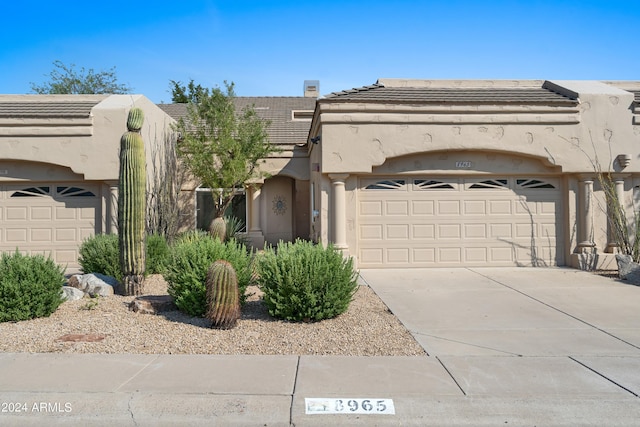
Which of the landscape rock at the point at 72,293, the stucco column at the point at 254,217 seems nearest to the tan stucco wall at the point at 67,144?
the stucco column at the point at 254,217

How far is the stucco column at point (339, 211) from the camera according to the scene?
12.1 m

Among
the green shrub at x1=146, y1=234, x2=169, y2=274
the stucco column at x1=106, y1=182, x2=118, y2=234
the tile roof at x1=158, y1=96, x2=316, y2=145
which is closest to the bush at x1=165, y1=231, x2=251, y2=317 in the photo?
the green shrub at x1=146, y1=234, x2=169, y2=274

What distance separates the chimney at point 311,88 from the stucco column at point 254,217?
38.7ft

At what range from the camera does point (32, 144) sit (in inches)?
519

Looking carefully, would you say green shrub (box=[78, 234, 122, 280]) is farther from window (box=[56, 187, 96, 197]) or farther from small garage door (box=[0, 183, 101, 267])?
window (box=[56, 187, 96, 197])

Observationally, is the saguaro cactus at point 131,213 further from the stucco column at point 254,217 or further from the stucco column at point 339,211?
the stucco column at point 254,217

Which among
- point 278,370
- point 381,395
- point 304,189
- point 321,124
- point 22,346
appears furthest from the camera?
point 304,189

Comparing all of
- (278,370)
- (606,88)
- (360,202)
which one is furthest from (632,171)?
(278,370)

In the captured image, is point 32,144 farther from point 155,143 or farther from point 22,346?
point 22,346

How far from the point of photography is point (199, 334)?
6.38 m

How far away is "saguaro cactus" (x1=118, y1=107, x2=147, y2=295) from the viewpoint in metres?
8.71

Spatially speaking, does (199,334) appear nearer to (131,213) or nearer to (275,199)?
(131,213)

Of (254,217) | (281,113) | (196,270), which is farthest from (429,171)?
(281,113)

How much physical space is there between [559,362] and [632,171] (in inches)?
373
